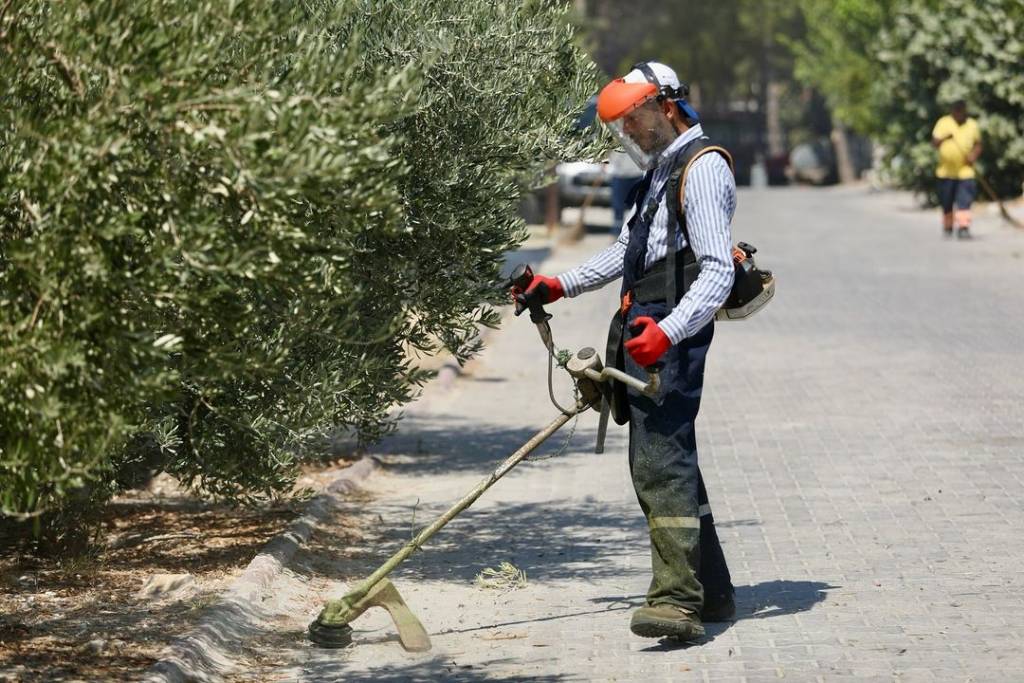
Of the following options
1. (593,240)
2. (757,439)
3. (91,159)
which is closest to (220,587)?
(91,159)

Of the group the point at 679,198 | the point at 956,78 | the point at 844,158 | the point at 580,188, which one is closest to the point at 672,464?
the point at 679,198

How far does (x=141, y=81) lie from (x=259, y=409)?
2500mm

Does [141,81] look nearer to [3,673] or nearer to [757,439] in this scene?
[3,673]

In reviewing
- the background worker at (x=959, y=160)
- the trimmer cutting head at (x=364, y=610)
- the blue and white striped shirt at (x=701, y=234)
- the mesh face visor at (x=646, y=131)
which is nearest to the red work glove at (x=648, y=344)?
the blue and white striped shirt at (x=701, y=234)

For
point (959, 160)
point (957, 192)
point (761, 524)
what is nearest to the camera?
point (761, 524)

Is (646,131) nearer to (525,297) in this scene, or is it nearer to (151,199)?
(525,297)

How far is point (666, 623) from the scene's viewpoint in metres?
6.14

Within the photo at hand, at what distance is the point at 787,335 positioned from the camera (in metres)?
15.8

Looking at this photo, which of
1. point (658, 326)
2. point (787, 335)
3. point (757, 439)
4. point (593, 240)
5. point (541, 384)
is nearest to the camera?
point (658, 326)

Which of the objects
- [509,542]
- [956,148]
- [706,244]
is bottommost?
[509,542]

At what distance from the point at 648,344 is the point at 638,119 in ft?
2.72

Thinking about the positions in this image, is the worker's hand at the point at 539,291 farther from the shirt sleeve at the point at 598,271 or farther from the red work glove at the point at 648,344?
the red work glove at the point at 648,344

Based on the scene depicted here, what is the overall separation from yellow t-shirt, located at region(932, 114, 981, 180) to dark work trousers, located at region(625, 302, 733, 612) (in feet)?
68.7

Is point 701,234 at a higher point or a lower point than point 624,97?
lower
